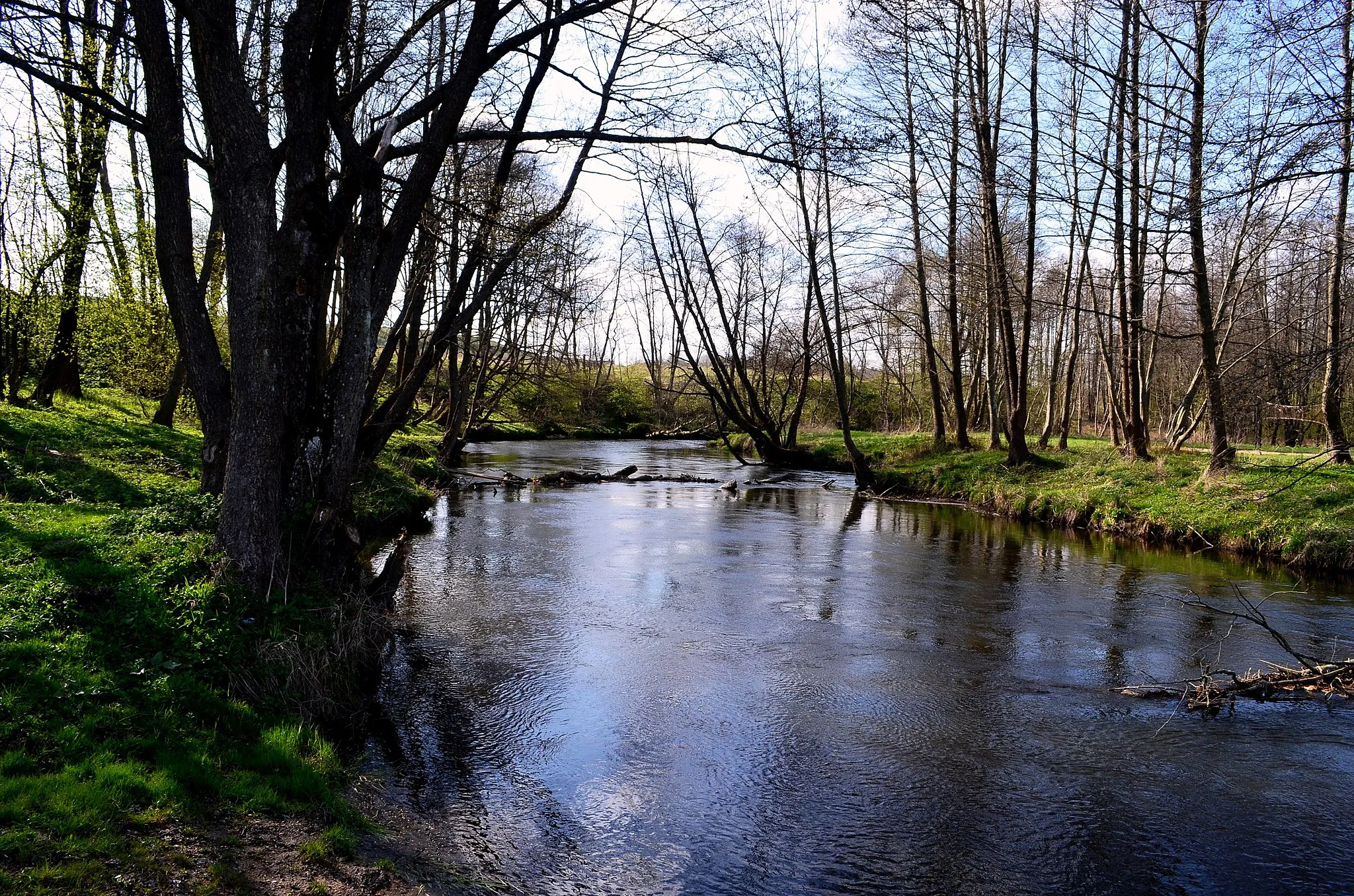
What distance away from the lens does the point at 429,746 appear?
6.45m

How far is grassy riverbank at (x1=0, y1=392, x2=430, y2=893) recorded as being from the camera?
12.7 ft

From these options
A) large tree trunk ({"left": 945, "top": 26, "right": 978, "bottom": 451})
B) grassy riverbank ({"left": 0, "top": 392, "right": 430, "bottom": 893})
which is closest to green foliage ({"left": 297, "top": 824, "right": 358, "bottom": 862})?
grassy riverbank ({"left": 0, "top": 392, "right": 430, "bottom": 893})

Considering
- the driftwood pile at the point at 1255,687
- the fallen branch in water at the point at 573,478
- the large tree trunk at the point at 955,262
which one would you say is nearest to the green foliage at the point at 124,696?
the driftwood pile at the point at 1255,687

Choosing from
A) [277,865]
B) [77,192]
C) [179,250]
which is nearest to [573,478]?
[77,192]

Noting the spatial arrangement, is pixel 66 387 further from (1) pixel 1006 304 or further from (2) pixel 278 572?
(1) pixel 1006 304

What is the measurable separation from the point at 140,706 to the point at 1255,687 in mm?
8907

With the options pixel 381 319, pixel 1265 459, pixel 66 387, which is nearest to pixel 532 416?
pixel 66 387

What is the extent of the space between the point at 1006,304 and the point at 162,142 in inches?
703

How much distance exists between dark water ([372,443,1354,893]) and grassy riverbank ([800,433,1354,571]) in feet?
5.36

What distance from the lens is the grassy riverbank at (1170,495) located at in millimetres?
13750

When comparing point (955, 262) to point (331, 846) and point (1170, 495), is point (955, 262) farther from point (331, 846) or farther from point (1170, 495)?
point (331, 846)

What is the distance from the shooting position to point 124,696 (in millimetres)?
5203

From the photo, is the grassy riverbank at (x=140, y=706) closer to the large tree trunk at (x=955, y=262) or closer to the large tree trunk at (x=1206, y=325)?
the large tree trunk at (x=1206, y=325)

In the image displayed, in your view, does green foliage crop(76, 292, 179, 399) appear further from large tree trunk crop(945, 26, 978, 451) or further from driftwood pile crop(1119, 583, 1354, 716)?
large tree trunk crop(945, 26, 978, 451)
